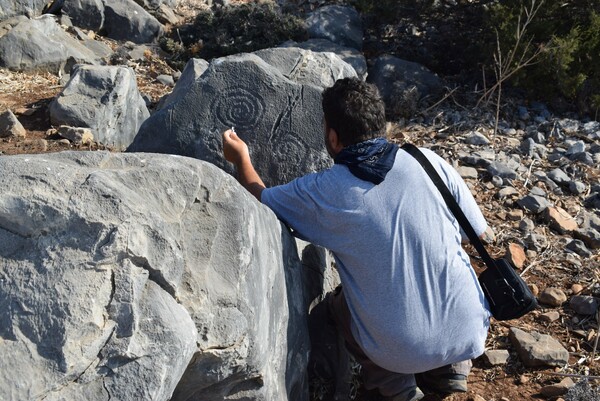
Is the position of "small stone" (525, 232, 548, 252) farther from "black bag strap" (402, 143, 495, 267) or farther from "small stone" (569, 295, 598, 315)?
"black bag strap" (402, 143, 495, 267)

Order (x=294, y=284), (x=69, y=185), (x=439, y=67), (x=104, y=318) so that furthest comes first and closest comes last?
(x=439, y=67)
(x=294, y=284)
(x=69, y=185)
(x=104, y=318)

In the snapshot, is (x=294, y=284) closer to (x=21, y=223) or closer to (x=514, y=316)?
(x=514, y=316)

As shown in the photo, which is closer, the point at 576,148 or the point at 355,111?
the point at 355,111

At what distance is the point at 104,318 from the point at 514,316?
1836 millimetres

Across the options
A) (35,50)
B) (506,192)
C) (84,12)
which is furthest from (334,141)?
(84,12)

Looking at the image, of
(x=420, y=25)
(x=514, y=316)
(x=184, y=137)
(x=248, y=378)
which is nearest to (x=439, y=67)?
(x=420, y=25)

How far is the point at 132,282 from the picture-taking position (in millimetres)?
2412

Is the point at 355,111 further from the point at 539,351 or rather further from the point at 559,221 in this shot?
the point at 559,221

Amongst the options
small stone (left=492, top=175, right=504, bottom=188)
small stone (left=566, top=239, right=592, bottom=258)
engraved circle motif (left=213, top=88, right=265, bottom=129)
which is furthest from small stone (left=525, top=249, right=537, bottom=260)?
engraved circle motif (left=213, top=88, right=265, bottom=129)

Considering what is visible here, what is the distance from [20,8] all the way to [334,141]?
6.67 metres

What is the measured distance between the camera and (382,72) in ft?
24.6

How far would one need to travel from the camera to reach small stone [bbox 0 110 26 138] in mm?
6121

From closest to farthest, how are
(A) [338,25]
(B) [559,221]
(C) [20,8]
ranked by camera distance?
(B) [559,221] → (A) [338,25] → (C) [20,8]

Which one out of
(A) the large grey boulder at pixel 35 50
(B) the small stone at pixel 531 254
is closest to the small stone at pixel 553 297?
(B) the small stone at pixel 531 254
